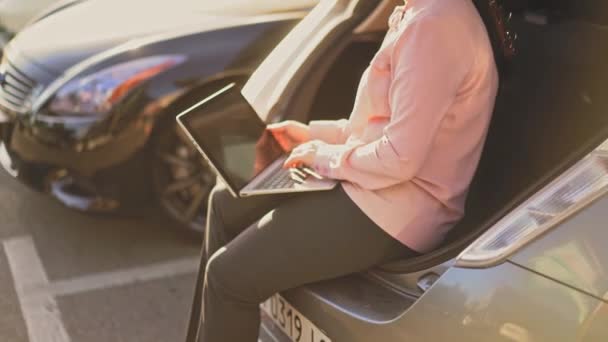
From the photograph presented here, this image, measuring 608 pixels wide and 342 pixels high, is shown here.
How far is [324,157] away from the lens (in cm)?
236

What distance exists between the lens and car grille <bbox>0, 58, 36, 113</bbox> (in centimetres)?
451

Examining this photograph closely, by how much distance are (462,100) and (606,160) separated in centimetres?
43

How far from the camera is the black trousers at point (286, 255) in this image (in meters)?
2.26

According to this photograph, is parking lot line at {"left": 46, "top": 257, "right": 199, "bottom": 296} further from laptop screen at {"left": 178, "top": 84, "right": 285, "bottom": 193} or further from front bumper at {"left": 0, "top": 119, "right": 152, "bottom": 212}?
laptop screen at {"left": 178, "top": 84, "right": 285, "bottom": 193}

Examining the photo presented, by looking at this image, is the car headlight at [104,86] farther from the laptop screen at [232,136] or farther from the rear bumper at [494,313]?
the rear bumper at [494,313]

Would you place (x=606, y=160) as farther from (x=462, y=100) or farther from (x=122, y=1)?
(x=122, y=1)

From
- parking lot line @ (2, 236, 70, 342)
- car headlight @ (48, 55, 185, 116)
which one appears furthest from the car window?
parking lot line @ (2, 236, 70, 342)

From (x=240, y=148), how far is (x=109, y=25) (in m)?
2.24

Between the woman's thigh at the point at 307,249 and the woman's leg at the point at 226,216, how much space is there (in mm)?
A: 214

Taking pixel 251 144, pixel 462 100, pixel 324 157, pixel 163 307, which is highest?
pixel 462 100

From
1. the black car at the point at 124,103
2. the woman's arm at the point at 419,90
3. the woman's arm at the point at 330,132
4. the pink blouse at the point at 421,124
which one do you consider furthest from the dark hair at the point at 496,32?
the black car at the point at 124,103

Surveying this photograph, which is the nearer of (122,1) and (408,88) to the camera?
(408,88)

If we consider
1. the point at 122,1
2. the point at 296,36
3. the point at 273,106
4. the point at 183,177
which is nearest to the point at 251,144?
the point at 273,106

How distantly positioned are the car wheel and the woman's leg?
1.86m
